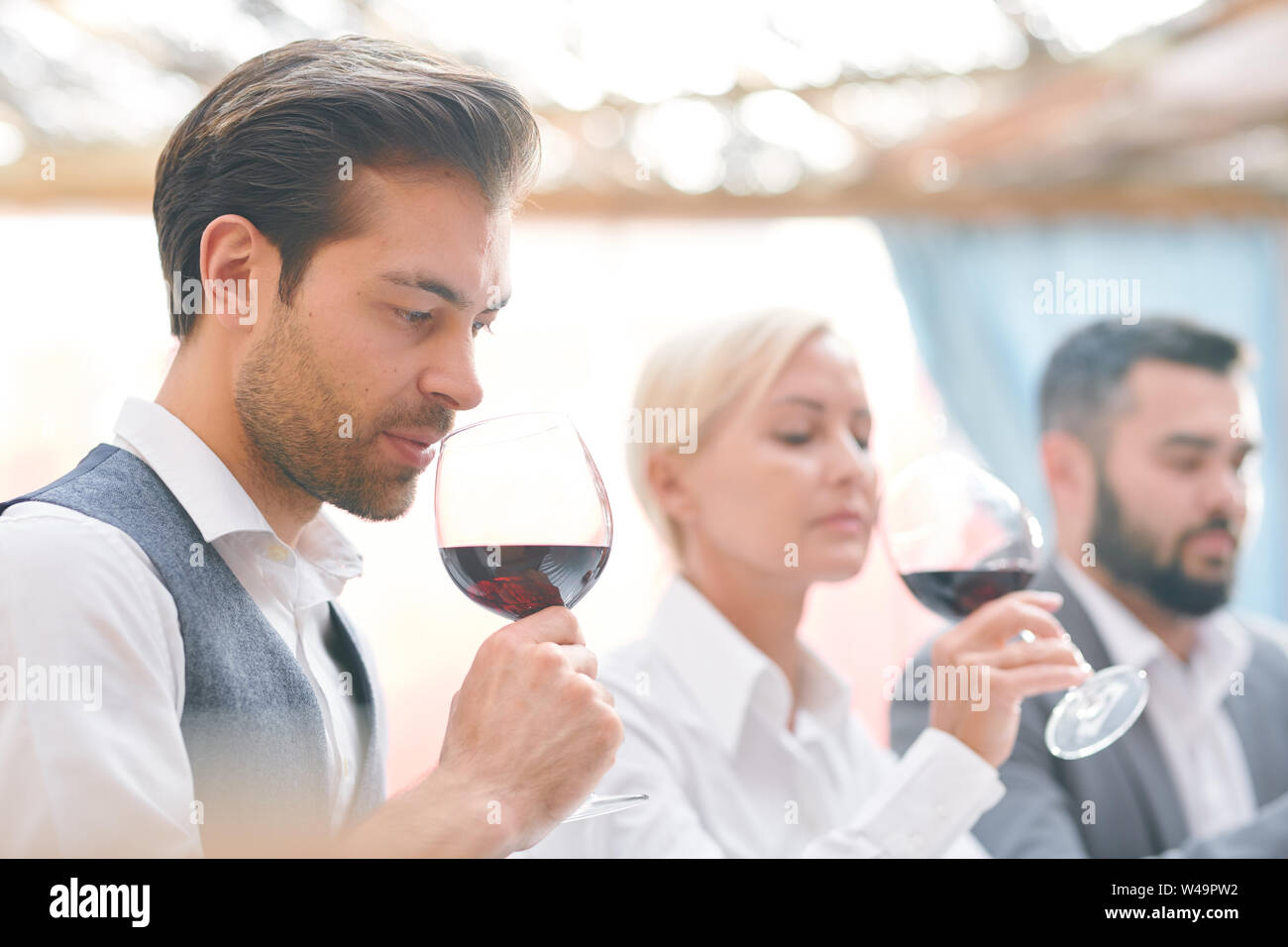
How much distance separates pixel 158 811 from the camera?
2.17ft

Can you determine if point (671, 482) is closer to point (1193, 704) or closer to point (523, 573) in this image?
point (523, 573)

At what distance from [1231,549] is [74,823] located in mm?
1668

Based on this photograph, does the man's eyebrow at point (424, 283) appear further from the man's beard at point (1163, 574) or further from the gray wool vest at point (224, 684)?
the man's beard at point (1163, 574)

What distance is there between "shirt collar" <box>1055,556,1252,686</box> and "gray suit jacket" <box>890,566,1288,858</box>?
0.02 meters

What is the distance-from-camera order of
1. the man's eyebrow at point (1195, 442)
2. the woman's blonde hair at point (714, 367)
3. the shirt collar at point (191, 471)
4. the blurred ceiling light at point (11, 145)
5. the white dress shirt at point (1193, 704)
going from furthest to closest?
the blurred ceiling light at point (11, 145) → the man's eyebrow at point (1195, 442) → the white dress shirt at point (1193, 704) → the woman's blonde hair at point (714, 367) → the shirt collar at point (191, 471)

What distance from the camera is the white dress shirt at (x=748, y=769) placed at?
101cm

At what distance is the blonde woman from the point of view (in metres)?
1.01

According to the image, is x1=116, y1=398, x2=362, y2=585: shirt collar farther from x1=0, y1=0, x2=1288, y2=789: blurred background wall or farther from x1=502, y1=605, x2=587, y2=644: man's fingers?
x1=0, y1=0, x2=1288, y2=789: blurred background wall

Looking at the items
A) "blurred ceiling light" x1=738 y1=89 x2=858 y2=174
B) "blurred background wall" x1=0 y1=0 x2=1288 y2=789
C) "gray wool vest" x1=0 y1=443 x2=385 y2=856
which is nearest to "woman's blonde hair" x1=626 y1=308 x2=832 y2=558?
"gray wool vest" x1=0 y1=443 x2=385 y2=856

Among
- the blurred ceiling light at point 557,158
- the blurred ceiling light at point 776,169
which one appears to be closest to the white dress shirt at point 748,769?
the blurred ceiling light at point 557,158

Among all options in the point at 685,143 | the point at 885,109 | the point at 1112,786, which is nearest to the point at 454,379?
the point at 1112,786

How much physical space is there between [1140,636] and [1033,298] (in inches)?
79.1

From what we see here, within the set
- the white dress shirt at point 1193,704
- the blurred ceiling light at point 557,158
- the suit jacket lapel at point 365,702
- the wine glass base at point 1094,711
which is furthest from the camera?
the blurred ceiling light at point 557,158

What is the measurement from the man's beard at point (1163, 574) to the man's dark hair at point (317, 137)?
1252 mm
